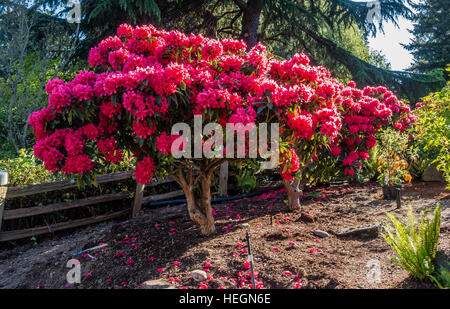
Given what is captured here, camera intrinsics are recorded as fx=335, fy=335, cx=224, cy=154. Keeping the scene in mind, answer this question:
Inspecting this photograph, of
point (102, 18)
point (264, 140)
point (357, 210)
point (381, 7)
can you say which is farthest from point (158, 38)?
point (381, 7)

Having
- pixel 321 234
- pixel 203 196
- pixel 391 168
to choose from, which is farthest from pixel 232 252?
pixel 391 168

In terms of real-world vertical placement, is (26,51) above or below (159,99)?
above

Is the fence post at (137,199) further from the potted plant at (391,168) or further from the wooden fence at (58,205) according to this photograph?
the potted plant at (391,168)

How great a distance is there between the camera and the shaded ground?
8.86 ft

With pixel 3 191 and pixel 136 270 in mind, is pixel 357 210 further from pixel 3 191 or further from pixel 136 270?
pixel 3 191

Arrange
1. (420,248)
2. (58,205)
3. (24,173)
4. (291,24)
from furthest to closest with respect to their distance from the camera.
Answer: (291,24)
(24,173)
(58,205)
(420,248)

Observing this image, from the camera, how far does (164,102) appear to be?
2.42 meters

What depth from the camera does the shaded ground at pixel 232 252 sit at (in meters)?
2.70

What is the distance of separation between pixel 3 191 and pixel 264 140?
11.2 feet

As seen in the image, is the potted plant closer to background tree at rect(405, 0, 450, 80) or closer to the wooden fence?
the wooden fence

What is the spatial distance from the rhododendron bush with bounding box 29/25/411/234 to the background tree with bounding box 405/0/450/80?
64.1 ft

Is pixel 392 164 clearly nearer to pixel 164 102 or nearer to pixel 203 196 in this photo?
pixel 203 196

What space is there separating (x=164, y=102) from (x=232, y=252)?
5.12 feet

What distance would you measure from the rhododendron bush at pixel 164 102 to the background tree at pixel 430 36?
769 inches
